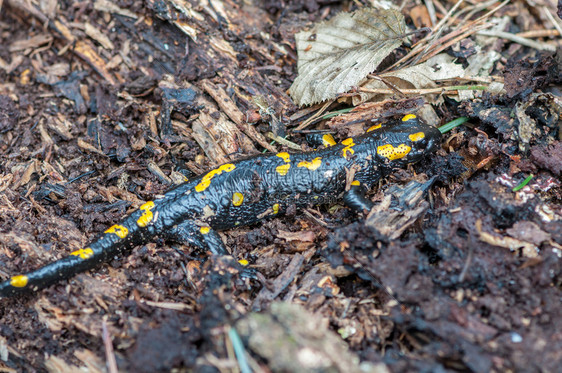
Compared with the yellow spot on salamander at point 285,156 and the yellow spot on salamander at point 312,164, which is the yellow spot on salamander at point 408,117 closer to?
the yellow spot on salamander at point 312,164

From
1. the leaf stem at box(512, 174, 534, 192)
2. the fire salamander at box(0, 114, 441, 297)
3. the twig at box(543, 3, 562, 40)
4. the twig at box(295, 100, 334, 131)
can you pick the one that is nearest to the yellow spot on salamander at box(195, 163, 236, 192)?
the fire salamander at box(0, 114, 441, 297)

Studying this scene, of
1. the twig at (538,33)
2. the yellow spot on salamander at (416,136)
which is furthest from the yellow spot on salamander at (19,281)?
the twig at (538,33)

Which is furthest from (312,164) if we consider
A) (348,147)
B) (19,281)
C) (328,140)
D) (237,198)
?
(19,281)

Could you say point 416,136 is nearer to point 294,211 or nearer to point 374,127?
point 374,127

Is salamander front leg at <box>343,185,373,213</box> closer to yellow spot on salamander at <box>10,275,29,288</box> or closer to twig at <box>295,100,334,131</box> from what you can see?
twig at <box>295,100,334,131</box>

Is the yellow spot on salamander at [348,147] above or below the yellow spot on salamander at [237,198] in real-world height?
above

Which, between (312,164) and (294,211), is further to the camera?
(312,164)
